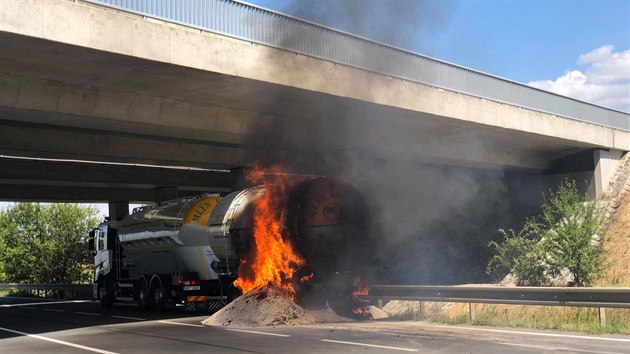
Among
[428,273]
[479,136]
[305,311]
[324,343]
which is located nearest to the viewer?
[324,343]

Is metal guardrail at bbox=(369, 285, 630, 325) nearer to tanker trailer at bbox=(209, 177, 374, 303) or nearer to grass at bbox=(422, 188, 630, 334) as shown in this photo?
grass at bbox=(422, 188, 630, 334)

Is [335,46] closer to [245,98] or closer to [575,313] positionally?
[245,98]

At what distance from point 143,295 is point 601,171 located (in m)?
18.0

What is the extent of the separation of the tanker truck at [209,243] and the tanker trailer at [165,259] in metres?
0.03

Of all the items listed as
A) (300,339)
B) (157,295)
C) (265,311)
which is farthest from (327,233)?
(157,295)

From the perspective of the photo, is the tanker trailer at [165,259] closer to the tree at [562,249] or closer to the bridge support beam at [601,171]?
the tree at [562,249]

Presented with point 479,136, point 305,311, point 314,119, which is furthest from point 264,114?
point 479,136

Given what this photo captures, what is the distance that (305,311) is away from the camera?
13.8 meters

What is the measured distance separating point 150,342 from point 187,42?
6422mm

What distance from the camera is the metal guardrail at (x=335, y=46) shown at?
15273mm

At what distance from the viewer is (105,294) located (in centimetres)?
2397

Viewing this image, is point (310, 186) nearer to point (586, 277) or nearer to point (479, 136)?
point (586, 277)

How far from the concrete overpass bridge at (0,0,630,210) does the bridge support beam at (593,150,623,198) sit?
74mm

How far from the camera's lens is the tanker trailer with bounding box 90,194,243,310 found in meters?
17.2
